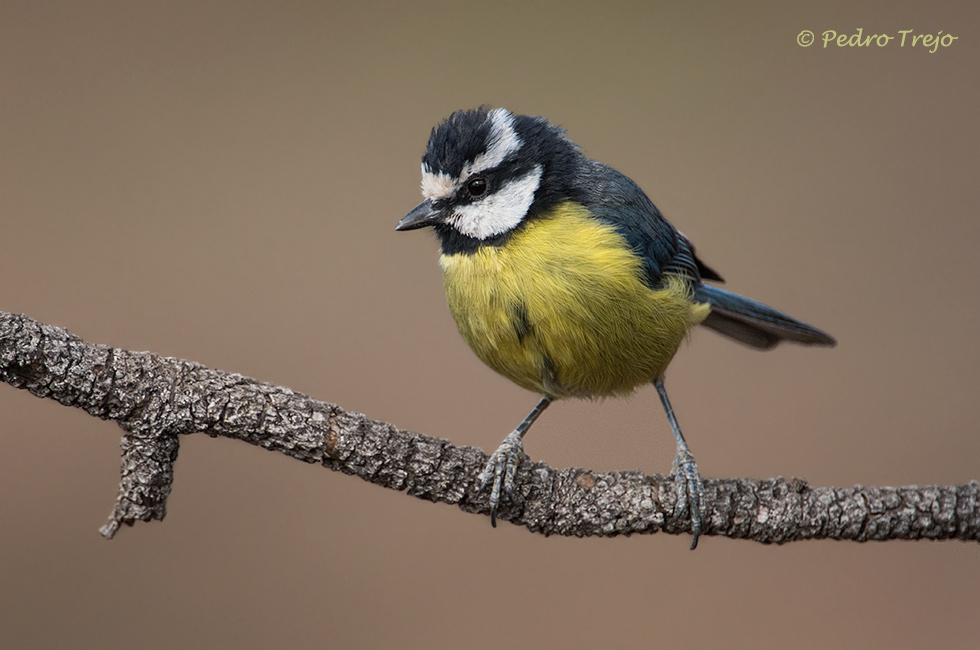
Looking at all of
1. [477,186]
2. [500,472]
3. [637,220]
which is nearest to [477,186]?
[477,186]

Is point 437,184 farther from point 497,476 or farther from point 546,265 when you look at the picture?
point 497,476

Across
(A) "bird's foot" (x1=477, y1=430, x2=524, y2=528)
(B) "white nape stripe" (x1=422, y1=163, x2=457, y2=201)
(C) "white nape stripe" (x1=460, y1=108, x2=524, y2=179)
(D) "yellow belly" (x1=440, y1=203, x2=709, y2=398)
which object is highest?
(C) "white nape stripe" (x1=460, y1=108, x2=524, y2=179)

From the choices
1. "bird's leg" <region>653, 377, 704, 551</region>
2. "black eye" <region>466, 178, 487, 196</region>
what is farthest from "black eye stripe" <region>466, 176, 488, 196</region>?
"bird's leg" <region>653, 377, 704, 551</region>

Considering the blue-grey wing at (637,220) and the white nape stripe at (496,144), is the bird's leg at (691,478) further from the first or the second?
the white nape stripe at (496,144)

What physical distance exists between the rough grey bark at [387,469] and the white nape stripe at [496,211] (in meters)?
0.51

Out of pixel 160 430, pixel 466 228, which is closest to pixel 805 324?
pixel 466 228

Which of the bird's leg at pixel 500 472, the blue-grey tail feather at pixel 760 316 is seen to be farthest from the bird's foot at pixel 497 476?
the blue-grey tail feather at pixel 760 316

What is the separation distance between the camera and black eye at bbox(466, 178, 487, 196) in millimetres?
1683

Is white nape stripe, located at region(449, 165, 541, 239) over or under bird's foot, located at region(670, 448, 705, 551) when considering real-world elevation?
over

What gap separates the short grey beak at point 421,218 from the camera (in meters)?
1.69

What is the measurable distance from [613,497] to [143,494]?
0.82 metres

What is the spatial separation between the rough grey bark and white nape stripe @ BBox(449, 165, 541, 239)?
0.51 metres

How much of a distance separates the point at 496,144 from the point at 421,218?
0.75 feet

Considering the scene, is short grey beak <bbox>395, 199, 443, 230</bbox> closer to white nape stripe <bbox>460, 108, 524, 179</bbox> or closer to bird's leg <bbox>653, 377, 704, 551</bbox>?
white nape stripe <bbox>460, 108, 524, 179</bbox>
